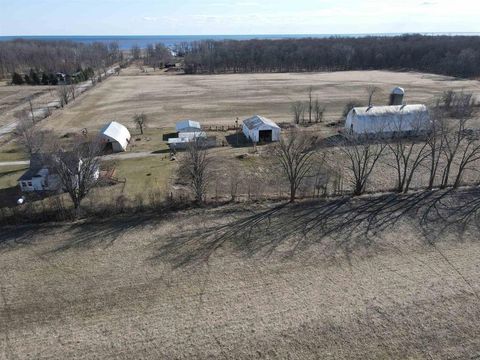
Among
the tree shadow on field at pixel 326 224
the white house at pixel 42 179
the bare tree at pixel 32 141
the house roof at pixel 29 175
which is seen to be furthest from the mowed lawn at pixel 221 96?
the tree shadow on field at pixel 326 224

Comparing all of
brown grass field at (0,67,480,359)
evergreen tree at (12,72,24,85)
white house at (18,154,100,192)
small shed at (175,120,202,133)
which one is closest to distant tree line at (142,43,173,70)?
evergreen tree at (12,72,24,85)

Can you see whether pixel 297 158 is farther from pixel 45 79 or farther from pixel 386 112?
pixel 45 79

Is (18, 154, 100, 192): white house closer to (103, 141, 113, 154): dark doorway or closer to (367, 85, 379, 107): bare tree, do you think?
(103, 141, 113, 154): dark doorway

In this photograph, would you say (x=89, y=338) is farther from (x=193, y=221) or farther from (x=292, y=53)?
(x=292, y=53)

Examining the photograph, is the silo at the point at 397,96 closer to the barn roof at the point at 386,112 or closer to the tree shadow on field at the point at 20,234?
the barn roof at the point at 386,112

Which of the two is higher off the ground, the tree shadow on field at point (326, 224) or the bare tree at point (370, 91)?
the bare tree at point (370, 91)

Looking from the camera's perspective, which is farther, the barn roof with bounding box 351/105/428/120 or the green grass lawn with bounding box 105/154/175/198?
the barn roof with bounding box 351/105/428/120
